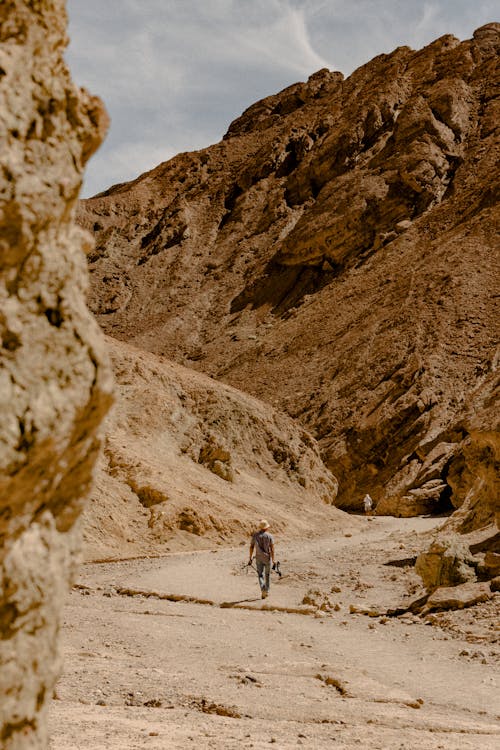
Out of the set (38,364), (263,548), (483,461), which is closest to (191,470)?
(483,461)

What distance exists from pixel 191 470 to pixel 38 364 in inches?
740

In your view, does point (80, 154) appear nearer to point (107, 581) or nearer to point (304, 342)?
point (107, 581)

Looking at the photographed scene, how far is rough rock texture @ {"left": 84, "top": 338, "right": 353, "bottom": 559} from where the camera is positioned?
1647cm

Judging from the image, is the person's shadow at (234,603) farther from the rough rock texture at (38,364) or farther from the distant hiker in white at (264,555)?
the rough rock texture at (38,364)

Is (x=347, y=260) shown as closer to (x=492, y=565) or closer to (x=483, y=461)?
(x=483, y=461)

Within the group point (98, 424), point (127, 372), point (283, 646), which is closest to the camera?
point (98, 424)

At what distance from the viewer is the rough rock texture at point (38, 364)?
2.00 m

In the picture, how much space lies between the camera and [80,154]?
2348 mm

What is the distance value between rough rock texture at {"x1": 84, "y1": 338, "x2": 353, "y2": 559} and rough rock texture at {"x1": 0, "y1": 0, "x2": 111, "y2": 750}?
1233 cm

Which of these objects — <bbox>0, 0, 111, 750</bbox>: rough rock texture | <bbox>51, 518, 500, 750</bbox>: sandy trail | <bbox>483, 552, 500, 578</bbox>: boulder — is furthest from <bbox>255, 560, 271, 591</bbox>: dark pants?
<bbox>0, 0, 111, 750</bbox>: rough rock texture

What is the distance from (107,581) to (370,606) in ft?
13.1

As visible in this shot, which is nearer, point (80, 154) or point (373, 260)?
point (80, 154)

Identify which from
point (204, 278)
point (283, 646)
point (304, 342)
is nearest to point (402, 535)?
point (283, 646)

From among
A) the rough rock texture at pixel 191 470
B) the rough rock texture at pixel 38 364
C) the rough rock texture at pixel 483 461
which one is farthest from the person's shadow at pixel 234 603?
the rough rock texture at pixel 38 364
